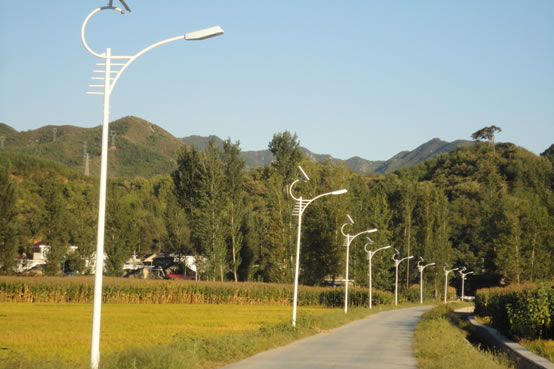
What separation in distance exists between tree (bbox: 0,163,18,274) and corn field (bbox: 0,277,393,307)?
1017 centimetres

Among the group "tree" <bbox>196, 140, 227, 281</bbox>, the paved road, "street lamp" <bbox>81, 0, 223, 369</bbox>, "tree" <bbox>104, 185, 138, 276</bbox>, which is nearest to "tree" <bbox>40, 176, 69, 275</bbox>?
"tree" <bbox>104, 185, 138, 276</bbox>

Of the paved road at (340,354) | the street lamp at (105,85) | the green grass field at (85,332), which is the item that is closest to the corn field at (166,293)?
the green grass field at (85,332)

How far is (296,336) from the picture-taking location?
2448 cm

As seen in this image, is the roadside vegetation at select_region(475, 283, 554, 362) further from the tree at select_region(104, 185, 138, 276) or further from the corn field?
the tree at select_region(104, 185, 138, 276)

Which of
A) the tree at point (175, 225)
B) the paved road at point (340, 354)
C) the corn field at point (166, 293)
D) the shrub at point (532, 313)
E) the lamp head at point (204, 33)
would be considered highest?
the lamp head at point (204, 33)

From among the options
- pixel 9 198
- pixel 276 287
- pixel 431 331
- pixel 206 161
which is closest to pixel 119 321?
pixel 431 331

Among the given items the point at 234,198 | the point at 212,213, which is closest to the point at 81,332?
the point at 212,213

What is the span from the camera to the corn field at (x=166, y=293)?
54031 millimetres

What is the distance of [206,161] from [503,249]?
35916 mm

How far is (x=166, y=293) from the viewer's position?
59.5 meters

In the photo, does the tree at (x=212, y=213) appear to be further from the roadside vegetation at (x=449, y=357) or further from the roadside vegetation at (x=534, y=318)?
the roadside vegetation at (x=449, y=357)

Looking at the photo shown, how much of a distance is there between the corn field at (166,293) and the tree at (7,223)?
1017 centimetres

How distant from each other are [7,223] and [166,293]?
1807cm

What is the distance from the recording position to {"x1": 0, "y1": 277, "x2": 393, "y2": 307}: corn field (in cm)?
5403
